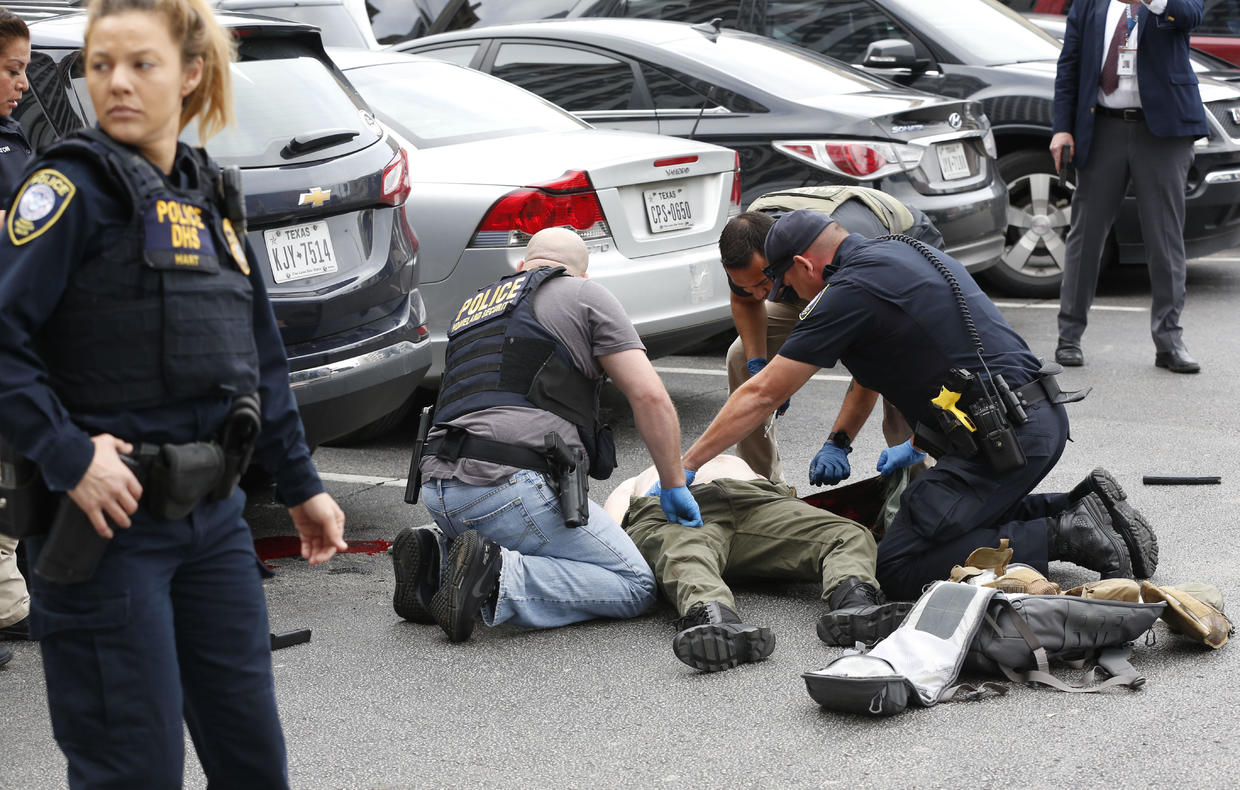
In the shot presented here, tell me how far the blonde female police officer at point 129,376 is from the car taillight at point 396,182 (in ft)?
8.07

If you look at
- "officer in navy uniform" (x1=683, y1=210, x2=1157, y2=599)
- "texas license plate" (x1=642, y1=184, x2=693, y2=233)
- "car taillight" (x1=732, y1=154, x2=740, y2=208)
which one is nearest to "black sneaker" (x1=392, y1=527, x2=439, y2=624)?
"officer in navy uniform" (x1=683, y1=210, x2=1157, y2=599)

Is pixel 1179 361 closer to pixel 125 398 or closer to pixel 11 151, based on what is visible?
pixel 11 151

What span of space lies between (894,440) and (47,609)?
365 centimetres

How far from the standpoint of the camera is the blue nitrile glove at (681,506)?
13.7 ft

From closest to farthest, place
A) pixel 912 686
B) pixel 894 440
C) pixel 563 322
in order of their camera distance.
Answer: pixel 912 686 → pixel 563 322 → pixel 894 440

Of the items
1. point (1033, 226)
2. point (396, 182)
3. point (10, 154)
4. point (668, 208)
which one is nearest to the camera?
point (10, 154)

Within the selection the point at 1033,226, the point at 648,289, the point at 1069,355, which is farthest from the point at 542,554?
the point at 1033,226

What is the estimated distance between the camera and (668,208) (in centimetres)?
599

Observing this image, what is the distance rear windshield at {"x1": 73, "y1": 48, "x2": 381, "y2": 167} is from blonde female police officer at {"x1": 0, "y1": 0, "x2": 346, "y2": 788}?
221 cm

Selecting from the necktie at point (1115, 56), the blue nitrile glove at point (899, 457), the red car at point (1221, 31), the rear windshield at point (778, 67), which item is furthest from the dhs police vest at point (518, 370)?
the red car at point (1221, 31)

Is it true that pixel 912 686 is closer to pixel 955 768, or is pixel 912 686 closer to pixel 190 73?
pixel 955 768

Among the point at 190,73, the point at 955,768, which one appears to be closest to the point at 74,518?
the point at 190,73

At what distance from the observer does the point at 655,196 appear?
5.94m

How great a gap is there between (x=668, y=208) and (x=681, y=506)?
82.8 inches
